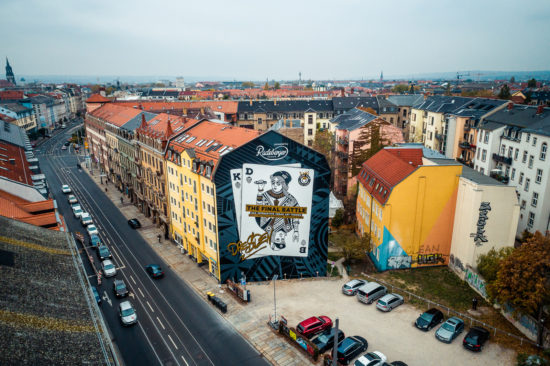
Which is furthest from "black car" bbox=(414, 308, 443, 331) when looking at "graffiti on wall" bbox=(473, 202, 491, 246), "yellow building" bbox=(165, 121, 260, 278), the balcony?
the balcony

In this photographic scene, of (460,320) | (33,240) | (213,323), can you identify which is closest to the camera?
(33,240)

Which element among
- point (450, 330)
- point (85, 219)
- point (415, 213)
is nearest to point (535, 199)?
point (415, 213)

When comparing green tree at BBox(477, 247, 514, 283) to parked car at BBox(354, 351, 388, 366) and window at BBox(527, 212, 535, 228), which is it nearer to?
parked car at BBox(354, 351, 388, 366)

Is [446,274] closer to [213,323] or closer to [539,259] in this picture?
[539,259]

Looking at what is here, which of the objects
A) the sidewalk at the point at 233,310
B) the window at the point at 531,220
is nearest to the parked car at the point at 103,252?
the sidewalk at the point at 233,310

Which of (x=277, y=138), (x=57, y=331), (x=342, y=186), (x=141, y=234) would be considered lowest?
(x=141, y=234)

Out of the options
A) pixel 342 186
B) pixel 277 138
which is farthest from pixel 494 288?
pixel 342 186

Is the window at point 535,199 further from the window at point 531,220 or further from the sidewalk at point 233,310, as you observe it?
the sidewalk at point 233,310
